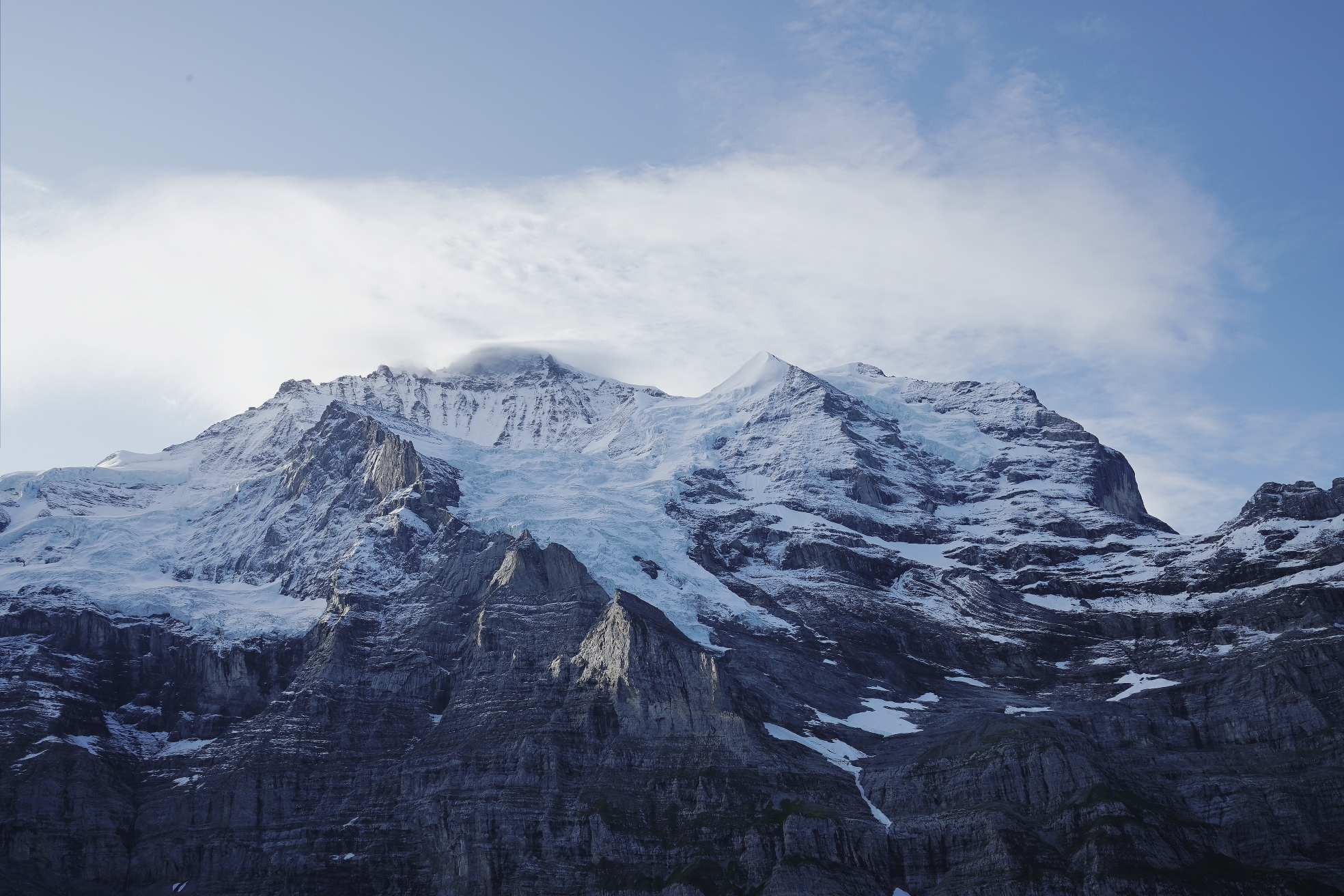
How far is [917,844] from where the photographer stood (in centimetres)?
18450

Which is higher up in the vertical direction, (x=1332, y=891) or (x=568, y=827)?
(x=568, y=827)

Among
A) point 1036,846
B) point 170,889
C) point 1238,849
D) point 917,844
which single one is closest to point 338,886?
point 170,889

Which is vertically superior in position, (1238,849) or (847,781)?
(847,781)

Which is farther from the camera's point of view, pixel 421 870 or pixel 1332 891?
pixel 421 870

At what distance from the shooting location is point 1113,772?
191250 mm

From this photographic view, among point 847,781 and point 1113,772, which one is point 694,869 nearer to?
point 847,781

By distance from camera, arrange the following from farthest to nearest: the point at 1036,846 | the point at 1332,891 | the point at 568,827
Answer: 1. the point at 568,827
2. the point at 1036,846
3. the point at 1332,891

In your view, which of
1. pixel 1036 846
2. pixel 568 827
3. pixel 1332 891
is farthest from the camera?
pixel 568 827

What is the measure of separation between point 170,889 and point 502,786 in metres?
49.1

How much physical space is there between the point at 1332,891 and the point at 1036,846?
35351 mm

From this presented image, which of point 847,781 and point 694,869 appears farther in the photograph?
point 847,781

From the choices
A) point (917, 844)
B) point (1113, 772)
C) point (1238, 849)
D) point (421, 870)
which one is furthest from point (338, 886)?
point (1238, 849)

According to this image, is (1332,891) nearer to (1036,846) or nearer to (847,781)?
(1036,846)

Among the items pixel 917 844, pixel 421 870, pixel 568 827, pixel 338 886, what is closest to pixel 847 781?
pixel 917 844
